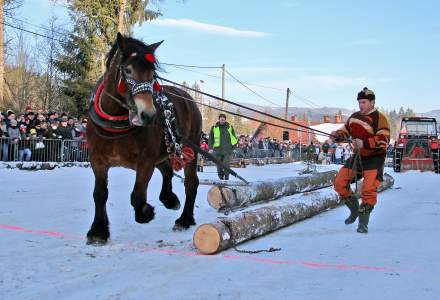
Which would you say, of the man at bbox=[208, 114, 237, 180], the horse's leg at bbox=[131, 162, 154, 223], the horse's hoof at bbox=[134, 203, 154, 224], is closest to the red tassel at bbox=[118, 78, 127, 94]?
the horse's leg at bbox=[131, 162, 154, 223]

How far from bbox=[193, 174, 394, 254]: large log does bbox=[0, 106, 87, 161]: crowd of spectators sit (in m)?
7.96

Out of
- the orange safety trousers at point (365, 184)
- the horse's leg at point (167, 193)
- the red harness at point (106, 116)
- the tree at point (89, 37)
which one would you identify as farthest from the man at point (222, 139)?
the tree at point (89, 37)

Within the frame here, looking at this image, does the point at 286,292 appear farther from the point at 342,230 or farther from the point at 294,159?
the point at 294,159

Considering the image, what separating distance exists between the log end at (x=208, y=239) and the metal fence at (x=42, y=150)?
10.7 meters

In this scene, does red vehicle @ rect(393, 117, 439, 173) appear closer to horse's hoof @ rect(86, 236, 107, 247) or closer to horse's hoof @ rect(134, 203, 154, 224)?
horse's hoof @ rect(134, 203, 154, 224)

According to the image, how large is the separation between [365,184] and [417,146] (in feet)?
56.1

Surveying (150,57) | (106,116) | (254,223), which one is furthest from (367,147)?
(106,116)

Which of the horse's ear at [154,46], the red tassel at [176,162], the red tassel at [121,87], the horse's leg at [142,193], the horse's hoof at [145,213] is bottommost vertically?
the horse's hoof at [145,213]

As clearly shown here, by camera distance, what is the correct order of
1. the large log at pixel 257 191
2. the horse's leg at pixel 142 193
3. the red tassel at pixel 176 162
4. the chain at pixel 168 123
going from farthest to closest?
the large log at pixel 257 191 < the red tassel at pixel 176 162 < the chain at pixel 168 123 < the horse's leg at pixel 142 193

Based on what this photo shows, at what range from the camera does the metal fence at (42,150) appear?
47.0 ft

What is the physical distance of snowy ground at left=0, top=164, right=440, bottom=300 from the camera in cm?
384

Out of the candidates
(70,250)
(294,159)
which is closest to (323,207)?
(70,250)

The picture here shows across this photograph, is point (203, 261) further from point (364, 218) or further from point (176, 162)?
point (364, 218)

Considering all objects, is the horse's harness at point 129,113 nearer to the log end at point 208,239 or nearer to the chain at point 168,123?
the chain at point 168,123
